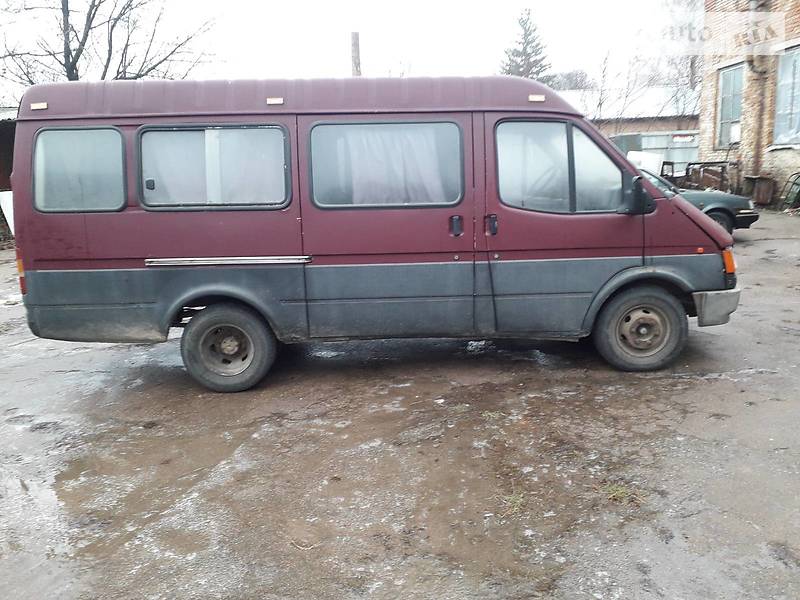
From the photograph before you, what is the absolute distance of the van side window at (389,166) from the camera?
5.02 metres

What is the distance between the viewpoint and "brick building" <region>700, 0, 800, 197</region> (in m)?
14.5

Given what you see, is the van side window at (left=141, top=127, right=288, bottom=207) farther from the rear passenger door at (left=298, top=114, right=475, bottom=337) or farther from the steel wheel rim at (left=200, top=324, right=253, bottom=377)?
the steel wheel rim at (left=200, top=324, right=253, bottom=377)

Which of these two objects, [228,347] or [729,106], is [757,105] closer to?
[729,106]

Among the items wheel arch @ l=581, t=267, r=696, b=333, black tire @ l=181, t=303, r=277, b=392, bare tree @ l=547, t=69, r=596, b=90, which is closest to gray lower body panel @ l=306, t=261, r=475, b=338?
black tire @ l=181, t=303, r=277, b=392

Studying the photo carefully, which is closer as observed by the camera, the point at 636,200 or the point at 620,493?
the point at 620,493

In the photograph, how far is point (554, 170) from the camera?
5094mm

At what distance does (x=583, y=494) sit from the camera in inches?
136

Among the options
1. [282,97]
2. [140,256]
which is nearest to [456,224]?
[282,97]

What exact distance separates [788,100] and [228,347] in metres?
15.0

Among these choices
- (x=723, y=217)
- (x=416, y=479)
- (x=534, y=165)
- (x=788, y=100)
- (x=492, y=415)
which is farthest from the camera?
(x=788, y=100)

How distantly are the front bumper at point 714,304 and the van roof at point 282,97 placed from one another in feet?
6.12

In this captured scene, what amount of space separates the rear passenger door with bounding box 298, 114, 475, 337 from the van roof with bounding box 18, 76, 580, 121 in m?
0.12

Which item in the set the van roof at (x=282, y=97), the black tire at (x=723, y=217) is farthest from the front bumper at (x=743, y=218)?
the van roof at (x=282, y=97)

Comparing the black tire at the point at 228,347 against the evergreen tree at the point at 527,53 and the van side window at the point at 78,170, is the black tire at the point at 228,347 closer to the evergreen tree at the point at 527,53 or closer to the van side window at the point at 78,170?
the van side window at the point at 78,170
